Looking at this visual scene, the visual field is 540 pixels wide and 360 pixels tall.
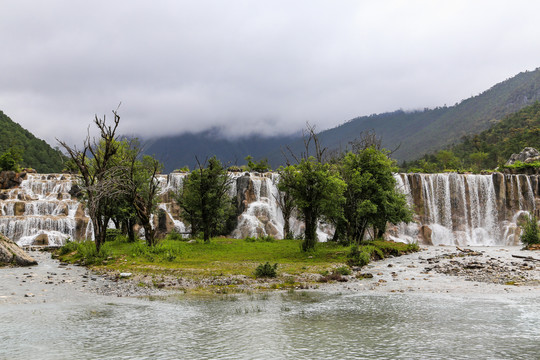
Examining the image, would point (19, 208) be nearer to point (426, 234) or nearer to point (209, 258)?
point (209, 258)

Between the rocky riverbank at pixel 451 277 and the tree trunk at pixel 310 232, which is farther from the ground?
the tree trunk at pixel 310 232

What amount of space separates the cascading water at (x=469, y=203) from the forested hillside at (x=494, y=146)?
116ft

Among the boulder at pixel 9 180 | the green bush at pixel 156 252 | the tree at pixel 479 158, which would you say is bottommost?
the green bush at pixel 156 252

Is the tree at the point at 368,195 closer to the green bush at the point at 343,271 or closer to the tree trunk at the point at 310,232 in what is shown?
the tree trunk at the point at 310,232

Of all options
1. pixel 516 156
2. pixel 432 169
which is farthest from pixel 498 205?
pixel 432 169

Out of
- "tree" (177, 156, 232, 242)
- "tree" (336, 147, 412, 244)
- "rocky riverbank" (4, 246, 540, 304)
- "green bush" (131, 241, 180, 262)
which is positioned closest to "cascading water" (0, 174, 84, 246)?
"tree" (177, 156, 232, 242)

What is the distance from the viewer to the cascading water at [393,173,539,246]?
67625 millimetres

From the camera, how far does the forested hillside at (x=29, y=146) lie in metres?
120

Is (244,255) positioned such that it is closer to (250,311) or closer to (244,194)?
(250,311)

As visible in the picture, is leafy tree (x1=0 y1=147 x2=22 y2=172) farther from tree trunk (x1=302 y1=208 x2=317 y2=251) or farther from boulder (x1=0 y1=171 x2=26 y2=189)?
tree trunk (x1=302 y1=208 x2=317 y2=251)

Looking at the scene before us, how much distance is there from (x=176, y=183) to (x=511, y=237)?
56768 millimetres

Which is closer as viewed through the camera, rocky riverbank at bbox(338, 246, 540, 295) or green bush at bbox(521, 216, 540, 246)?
rocky riverbank at bbox(338, 246, 540, 295)

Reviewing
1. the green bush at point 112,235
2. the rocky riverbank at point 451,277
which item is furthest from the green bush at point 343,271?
the green bush at point 112,235

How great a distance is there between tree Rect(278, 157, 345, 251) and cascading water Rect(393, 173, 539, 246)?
38.4 meters
